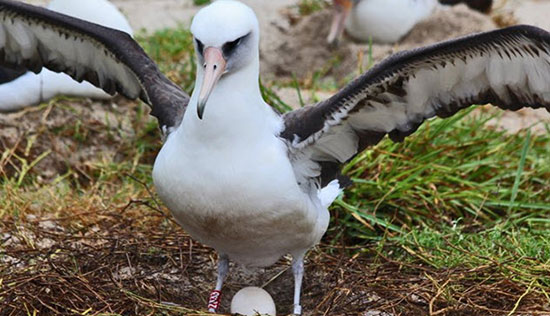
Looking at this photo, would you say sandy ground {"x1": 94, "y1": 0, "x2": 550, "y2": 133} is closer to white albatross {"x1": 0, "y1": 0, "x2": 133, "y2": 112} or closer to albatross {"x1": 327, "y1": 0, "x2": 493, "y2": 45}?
albatross {"x1": 327, "y1": 0, "x2": 493, "y2": 45}

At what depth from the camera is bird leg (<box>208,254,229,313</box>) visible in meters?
4.39

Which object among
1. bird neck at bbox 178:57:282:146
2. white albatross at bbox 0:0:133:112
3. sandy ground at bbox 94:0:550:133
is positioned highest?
bird neck at bbox 178:57:282:146

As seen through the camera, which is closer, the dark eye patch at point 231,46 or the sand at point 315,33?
the dark eye patch at point 231,46

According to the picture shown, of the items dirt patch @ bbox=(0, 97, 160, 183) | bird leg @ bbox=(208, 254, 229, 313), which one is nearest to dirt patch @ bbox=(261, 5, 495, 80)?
dirt patch @ bbox=(0, 97, 160, 183)

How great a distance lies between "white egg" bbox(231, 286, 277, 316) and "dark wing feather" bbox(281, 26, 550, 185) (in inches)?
20.9

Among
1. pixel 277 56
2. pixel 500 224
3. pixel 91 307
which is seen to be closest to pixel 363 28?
pixel 277 56

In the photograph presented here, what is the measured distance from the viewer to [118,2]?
33.2 feet

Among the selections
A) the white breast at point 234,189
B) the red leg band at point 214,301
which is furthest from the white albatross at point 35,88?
the white breast at point 234,189

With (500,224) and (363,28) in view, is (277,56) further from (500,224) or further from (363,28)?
(500,224)

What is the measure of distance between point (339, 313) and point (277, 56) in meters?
4.66

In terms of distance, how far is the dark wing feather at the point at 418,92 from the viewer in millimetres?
3945

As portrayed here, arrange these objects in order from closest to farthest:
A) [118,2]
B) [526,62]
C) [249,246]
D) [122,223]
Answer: [526,62], [249,246], [122,223], [118,2]

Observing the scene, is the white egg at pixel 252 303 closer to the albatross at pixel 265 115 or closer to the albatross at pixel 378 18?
the albatross at pixel 265 115

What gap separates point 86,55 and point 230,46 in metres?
1.08
